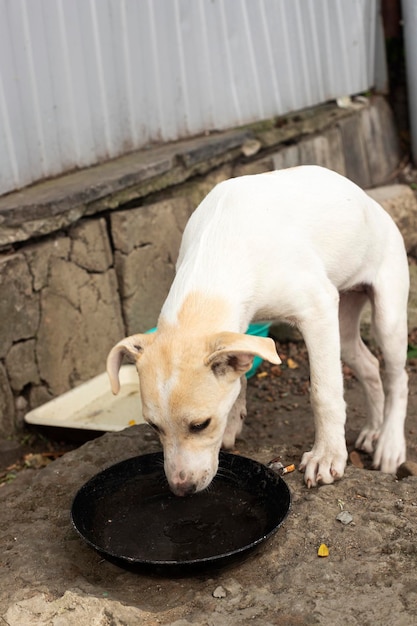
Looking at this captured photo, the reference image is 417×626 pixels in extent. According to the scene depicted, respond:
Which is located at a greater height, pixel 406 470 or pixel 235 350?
pixel 235 350

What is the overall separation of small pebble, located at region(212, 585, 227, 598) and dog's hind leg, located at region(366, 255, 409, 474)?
1722 millimetres

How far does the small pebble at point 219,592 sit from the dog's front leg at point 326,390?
3.11 feet

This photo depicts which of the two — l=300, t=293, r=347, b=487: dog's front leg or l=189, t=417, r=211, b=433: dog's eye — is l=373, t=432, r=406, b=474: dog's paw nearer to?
l=300, t=293, r=347, b=487: dog's front leg

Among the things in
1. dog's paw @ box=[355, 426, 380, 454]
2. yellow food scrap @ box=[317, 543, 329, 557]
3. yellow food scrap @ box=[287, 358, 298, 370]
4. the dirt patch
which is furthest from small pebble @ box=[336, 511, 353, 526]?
yellow food scrap @ box=[287, 358, 298, 370]

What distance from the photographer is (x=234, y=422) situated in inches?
199

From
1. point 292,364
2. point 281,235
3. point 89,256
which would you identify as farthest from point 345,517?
point 292,364

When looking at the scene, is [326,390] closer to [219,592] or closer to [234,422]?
[234,422]

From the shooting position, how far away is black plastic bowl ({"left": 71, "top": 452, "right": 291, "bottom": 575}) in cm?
392

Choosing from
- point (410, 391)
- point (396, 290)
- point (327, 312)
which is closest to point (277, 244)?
point (327, 312)

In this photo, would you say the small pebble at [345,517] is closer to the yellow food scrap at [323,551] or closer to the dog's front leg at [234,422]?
the yellow food scrap at [323,551]

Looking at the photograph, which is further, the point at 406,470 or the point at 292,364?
the point at 292,364

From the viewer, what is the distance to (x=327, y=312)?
4523 millimetres

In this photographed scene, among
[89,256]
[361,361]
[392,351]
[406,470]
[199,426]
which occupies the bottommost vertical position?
[406,470]

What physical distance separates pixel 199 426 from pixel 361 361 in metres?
1.90
